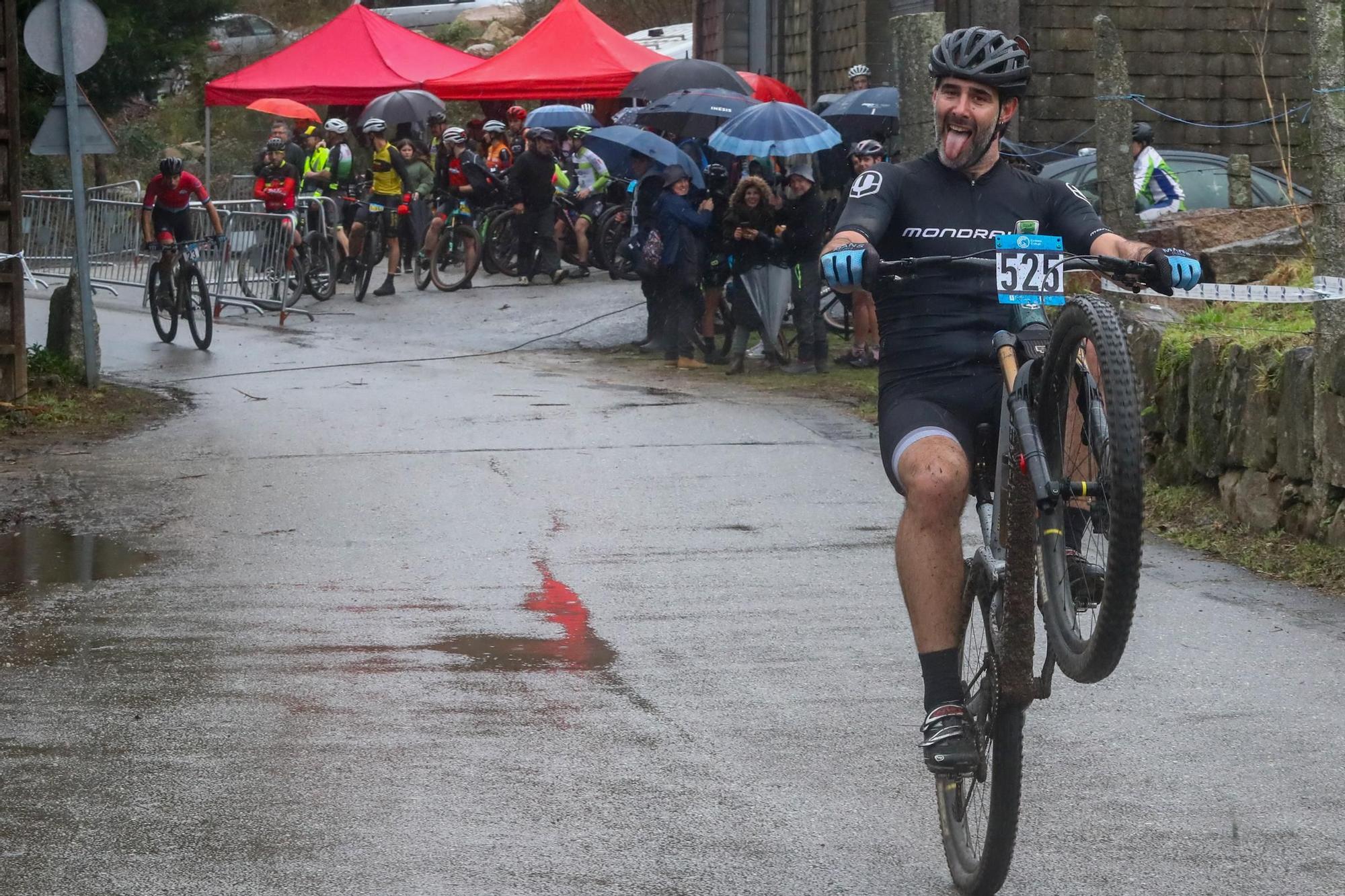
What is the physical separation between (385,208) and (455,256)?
1049mm

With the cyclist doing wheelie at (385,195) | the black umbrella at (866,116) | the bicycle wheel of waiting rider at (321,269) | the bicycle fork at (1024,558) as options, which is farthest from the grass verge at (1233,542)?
the cyclist doing wheelie at (385,195)

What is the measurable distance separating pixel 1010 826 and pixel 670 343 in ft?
41.8

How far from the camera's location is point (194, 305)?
18.4m

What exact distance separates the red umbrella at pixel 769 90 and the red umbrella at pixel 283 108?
772 centimetres

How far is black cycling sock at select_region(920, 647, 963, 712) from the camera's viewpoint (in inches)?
175

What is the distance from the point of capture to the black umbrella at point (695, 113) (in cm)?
2045

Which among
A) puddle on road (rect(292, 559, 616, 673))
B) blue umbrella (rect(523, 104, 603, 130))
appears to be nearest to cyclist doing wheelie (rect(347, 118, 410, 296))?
blue umbrella (rect(523, 104, 603, 130))

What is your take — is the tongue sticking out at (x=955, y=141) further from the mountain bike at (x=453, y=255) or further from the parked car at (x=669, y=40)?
the parked car at (x=669, y=40)

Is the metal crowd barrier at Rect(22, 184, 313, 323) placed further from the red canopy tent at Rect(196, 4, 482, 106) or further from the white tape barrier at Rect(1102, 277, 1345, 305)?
the white tape barrier at Rect(1102, 277, 1345, 305)

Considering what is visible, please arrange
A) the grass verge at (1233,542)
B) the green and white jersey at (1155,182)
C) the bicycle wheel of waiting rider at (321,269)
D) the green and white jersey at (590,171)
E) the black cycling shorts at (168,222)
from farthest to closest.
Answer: the green and white jersey at (590,171), the bicycle wheel of waiting rider at (321,269), the black cycling shorts at (168,222), the green and white jersey at (1155,182), the grass verge at (1233,542)

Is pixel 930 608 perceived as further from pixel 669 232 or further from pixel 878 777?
pixel 669 232

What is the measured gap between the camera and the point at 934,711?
4.44m

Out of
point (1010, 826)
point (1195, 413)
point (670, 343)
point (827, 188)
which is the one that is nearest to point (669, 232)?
point (670, 343)

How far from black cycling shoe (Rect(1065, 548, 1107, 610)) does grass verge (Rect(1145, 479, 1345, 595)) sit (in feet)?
14.3
